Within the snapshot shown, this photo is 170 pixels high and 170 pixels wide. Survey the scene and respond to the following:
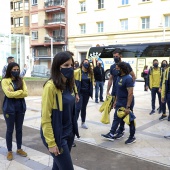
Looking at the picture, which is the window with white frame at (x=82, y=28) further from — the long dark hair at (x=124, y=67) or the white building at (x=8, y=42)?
the long dark hair at (x=124, y=67)

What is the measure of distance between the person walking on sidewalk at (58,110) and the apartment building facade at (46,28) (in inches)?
1385

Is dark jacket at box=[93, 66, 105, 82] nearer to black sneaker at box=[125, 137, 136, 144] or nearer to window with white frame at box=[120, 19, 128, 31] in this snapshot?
black sneaker at box=[125, 137, 136, 144]

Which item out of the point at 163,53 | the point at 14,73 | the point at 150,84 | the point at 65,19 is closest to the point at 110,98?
the point at 14,73

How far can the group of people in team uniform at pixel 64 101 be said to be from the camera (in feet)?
8.02

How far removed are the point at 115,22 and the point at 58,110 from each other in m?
29.1

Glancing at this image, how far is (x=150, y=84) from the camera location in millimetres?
7992

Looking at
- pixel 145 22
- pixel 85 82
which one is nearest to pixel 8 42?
pixel 85 82

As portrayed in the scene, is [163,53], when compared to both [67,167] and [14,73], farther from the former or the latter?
[67,167]

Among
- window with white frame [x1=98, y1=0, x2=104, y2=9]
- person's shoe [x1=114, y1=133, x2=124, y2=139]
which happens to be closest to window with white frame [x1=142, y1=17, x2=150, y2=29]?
window with white frame [x1=98, y1=0, x2=104, y2=9]

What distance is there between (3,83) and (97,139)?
2.30 metres

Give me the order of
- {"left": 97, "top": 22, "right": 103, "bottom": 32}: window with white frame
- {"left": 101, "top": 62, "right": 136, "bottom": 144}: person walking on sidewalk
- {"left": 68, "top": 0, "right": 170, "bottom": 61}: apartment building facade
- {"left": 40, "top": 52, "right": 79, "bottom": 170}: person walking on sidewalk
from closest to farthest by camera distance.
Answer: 1. {"left": 40, "top": 52, "right": 79, "bottom": 170}: person walking on sidewalk
2. {"left": 101, "top": 62, "right": 136, "bottom": 144}: person walking on sidewalk
3. {"left": 68, "top": 0, "right": 170, "bottom": 61}: apartment building facade
4. {"left": 97, "top": 22, "right": 103, "bottom": 32}: window with white frame

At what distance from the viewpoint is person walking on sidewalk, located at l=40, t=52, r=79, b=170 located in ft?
7.97

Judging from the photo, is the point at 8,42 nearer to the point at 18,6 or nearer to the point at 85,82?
the point at 85,82

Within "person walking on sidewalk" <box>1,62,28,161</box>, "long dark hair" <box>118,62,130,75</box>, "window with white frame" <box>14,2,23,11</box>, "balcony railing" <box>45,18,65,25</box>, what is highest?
"window with white frame" <box>14,2,23,11</box>
